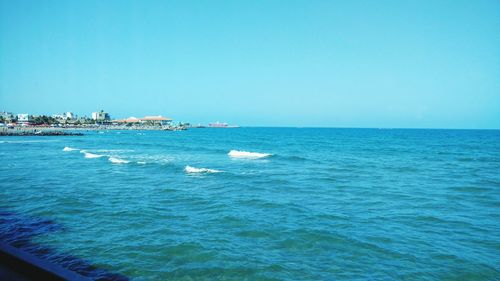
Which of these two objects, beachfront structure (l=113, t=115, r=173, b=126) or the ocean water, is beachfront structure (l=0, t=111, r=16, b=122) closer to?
beachfront structure (l=113, t=115, r=173, b=126)

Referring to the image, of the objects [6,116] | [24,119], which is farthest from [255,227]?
[6,116]

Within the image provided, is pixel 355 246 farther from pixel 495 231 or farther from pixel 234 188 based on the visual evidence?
pixel 234 188

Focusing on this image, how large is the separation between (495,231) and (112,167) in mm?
26025

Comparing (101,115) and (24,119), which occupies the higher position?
(101,115)

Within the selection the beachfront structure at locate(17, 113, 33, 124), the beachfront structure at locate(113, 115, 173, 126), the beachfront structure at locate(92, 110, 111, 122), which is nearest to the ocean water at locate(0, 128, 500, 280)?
the beachfront structure at locate(17, 113, 33, 124)

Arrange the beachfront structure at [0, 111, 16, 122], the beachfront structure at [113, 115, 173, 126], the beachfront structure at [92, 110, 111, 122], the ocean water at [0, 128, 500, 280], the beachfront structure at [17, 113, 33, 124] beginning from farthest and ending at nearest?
the beachfront structure at [92, 110, 111, 122] < the beachfront structure at [113, 115, 173, 126] < the beachfront structure at [0, 111, 16, 122] < the beachfront structure at [17, 113, 33, 124] < the ocean water at [0, 128, 500, 280]

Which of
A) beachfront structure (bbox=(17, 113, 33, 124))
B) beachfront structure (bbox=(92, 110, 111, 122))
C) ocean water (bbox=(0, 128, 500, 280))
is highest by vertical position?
beachfront structure (bbox=(92, 110, 111, 122))

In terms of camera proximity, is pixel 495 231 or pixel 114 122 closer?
pixel 495 231

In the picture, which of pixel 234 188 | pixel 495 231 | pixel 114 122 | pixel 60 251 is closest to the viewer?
pixel 60 251

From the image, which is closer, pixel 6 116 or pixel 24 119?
pixel 24 119

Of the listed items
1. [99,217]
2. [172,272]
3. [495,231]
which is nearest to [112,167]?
[99,217]

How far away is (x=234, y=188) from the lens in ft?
59.7

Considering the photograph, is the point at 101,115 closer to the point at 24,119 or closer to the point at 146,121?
the point at 146,121

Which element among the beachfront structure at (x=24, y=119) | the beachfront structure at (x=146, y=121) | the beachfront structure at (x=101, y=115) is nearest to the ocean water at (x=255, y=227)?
the beachfront structure at (x=24, y=119)
